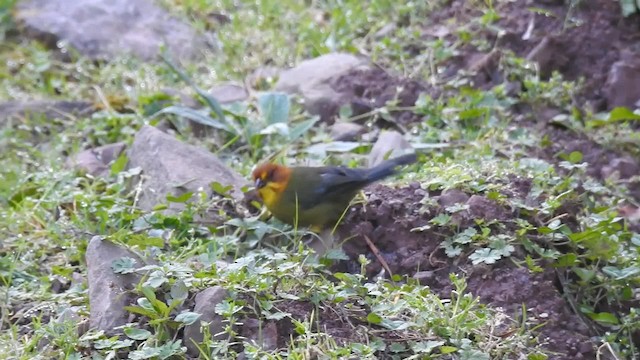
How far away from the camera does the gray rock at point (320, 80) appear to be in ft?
16.9

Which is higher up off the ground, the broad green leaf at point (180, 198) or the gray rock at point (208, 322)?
the gray rock at point (208, 322)

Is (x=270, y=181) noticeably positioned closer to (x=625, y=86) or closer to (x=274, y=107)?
(x=274, y=107)

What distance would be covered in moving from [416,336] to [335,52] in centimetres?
283

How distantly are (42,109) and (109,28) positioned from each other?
3.82 feet

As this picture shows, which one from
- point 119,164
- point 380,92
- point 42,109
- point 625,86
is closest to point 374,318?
point 119,164

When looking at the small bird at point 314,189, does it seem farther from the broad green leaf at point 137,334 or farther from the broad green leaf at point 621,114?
the broad green leaf at point 621,114

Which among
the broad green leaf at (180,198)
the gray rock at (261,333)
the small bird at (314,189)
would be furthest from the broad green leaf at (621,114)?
the gray rock at (261,333)

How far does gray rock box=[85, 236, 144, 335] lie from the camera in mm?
3217

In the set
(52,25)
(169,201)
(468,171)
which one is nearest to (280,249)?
(169,201)

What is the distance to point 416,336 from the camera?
3.11 metres

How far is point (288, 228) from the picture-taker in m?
4.00

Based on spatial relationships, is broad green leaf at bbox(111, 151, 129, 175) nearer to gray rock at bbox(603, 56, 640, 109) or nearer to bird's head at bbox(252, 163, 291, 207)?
bird's head at bbox(252, 163, 291, 207)

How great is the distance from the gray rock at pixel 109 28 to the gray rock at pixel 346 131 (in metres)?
1.45

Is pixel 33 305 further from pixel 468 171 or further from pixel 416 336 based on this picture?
pixel 468 171
